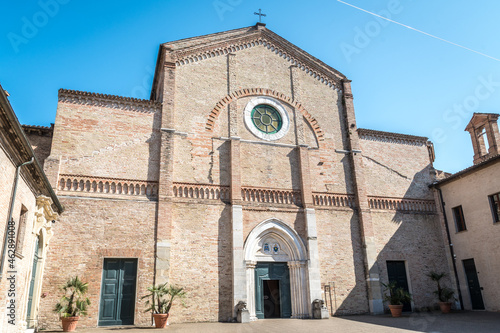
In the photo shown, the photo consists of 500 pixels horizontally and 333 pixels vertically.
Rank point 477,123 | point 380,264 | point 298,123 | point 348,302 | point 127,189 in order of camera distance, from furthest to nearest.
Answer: point 477,123
point 298,123
point 380,264
point 348,302
point 127,189

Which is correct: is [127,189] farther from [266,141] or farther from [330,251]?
[330,251]

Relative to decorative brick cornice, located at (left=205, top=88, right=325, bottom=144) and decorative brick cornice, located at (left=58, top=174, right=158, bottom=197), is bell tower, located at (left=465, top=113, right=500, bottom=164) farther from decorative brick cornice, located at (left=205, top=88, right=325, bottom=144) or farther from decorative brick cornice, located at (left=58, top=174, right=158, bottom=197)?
decorative brick cornice, located at (left=58, top=174, right=158, bottom=197)

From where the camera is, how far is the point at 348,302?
16688 mm

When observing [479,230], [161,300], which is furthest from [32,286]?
[479,230]

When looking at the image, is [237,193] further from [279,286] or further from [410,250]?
[410,250]

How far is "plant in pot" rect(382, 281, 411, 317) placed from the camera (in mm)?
15828

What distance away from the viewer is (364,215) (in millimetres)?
18062

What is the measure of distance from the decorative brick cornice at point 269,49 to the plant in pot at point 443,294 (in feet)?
33.3

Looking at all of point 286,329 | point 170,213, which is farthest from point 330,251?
point 170,213

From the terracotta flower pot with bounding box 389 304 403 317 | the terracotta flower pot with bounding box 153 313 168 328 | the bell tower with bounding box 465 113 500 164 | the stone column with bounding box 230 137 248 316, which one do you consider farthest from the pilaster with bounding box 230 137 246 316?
the bell tower with bounding box 465 113 500 164

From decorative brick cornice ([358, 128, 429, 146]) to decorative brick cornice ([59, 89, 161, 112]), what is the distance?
10.3 metres

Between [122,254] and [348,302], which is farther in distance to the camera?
[348,302]

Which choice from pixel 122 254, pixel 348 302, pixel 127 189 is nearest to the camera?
pixel 122 254

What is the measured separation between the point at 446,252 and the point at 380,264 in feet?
12.6
